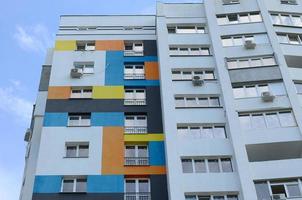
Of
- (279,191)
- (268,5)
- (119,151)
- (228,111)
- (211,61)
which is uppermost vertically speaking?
(268,5)

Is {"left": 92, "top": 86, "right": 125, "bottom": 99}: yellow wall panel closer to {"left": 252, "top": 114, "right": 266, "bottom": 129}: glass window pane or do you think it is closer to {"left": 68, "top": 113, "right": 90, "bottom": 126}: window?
{"left": 68, "top": 113, "right": 90, "bottom": 126}: window

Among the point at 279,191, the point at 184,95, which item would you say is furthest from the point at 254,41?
the point at 279,191

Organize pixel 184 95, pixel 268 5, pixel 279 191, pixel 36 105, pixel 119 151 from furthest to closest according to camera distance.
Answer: pixel 268 5
pixel 36 105
pixel 184 95
pixel 119 151
pixel 279 191

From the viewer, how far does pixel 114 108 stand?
971 inches

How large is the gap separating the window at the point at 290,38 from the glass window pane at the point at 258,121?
6.42 m

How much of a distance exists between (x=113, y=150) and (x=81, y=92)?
17.1 ft

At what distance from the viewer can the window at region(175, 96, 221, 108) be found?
945 inches

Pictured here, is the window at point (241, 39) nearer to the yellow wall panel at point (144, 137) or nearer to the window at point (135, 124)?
the window at point (135, 124)

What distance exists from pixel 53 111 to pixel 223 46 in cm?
1118

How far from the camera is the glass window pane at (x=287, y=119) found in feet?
72.5

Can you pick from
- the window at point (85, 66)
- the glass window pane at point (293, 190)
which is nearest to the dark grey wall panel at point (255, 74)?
the glass window pane at point (293, 190)

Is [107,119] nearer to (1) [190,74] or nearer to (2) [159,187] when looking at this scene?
(2) [159,187]

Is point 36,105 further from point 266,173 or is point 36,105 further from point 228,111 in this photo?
point 266,173

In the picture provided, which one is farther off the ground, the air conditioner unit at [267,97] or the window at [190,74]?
the window at [190,74]
